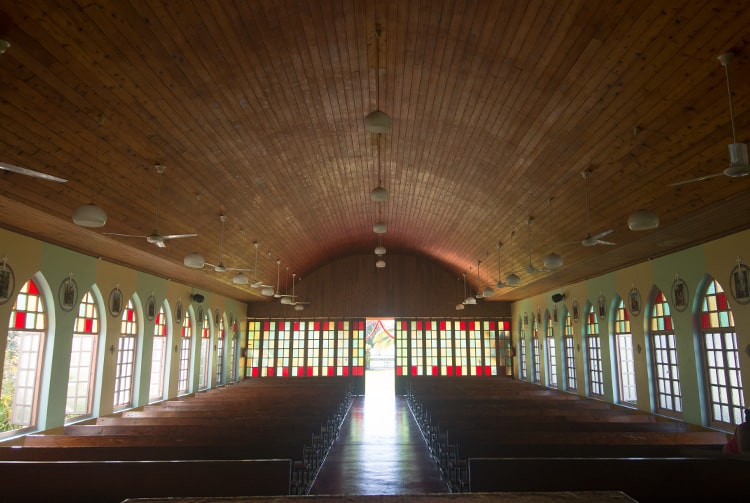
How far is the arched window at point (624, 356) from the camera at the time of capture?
499 inches

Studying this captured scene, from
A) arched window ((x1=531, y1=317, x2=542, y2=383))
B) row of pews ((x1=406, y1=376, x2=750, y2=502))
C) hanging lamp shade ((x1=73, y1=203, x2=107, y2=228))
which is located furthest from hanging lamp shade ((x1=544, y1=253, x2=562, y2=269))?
arched window ((x1=531, y1=317, x2=542, y2=383))

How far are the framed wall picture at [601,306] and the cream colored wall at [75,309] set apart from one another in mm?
12073

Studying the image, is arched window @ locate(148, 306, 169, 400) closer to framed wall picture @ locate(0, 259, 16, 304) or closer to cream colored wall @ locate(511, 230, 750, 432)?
framed wall picture @ locate(0, 259, 16, 304)

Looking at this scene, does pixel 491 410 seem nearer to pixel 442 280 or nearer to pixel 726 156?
pixel 726 156

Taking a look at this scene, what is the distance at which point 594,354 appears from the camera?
1427 cm

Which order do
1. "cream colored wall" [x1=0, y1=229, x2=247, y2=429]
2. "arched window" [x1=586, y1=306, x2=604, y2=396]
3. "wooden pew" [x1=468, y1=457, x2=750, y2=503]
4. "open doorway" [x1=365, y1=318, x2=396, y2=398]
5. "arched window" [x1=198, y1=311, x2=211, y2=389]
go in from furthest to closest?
"open doorway" [x1=365, y1=318, x2=396, y2=398] → "arched window" [x1=198, y1=311, x2=211, y2=389] → "arched window" [x1=586, y1=306, x2=604, y2=396] → "cream colored wall" [x1=0, y1=229, x2=247, y2=429] → "wooden pew" [x1=468, y1=457, x2=750, y2=503]

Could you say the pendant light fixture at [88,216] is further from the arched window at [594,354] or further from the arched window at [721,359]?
the arched window at [594,354]

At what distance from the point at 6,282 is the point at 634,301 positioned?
1271 centimetres

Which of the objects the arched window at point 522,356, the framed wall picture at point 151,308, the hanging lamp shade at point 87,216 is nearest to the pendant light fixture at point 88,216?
the hanging lamp shade at point 87,216

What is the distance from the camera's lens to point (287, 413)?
9.98 m

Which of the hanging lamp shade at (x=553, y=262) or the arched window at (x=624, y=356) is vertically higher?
the hanging lamp shade at (x=553, y=262)

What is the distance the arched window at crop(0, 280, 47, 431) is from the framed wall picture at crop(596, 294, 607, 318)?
42.5ft

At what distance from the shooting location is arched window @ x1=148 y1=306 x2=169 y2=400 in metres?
14.2

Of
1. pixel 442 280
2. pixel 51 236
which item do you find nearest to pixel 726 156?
pixel 51 236
